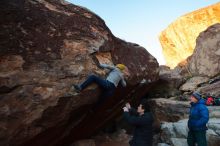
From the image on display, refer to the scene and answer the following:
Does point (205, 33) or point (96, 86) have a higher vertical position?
point (205, 33)

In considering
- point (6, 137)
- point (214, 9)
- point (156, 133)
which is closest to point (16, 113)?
point (6, 137)

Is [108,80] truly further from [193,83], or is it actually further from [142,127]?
[193,83]

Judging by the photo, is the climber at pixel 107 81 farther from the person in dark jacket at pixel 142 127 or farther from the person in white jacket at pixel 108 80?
the person in dark jacket at pixel 142 127

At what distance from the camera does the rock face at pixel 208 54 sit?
17.9 meters

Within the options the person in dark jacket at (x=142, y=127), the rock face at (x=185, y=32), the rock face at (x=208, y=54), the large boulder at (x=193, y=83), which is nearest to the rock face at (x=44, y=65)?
the person in dark jacket at (x=142, y=127)

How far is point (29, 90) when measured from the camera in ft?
25.7

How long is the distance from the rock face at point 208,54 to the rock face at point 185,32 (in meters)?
23.6

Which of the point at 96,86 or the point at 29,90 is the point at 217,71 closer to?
the point at 96,86

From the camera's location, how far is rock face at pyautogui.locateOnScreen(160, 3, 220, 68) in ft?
136

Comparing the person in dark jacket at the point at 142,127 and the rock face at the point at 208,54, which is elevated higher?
the rock face at the point at 208,54

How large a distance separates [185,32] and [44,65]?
39504 mm

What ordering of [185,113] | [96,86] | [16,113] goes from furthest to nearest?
[185,113] < [96,86] < [16,113]

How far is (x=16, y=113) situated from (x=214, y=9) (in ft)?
125

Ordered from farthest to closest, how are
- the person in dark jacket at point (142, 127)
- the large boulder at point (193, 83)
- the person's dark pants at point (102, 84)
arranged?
the large boulder at point (193, 83) → the person's dark pants at point (102, 84) → the person in dark jacket at point (142, 127)
